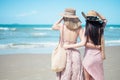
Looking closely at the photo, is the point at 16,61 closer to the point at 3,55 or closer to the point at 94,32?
the point at 3,55

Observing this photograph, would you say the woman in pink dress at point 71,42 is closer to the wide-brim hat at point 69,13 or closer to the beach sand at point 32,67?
the wide-brim hat at point 69,13

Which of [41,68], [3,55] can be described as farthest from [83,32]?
[3,55]

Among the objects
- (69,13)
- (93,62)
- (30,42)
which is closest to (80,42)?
(93,62)

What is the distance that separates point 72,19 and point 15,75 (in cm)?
321

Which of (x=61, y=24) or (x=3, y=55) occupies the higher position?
(x=61, y=24)

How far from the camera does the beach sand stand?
6922 mm

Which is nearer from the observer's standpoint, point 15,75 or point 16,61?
point 15,75

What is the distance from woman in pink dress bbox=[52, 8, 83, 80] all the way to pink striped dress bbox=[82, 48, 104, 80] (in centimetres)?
10

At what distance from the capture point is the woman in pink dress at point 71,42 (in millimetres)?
4262

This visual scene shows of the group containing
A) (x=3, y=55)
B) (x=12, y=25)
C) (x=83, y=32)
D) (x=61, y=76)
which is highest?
(x=83, y=32)

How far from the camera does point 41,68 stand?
780 centimetres

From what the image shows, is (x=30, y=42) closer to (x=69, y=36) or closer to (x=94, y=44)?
(x=69, y=36)

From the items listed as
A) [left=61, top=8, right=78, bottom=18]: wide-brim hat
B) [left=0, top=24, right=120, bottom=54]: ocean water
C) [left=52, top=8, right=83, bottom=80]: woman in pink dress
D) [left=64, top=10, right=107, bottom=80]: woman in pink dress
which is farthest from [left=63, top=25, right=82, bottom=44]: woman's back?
[left=0, top=24, right=120, bottom=54]: ocean water

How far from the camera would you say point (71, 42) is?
4.30m
